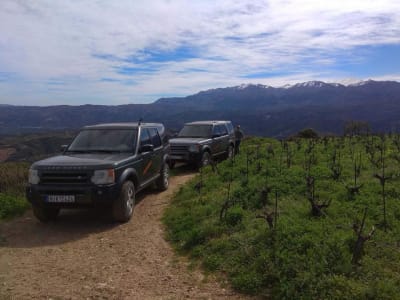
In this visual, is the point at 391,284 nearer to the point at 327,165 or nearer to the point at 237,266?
the point at 237,266

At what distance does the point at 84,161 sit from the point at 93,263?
222 cm

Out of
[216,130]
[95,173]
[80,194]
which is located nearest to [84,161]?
[95,173]

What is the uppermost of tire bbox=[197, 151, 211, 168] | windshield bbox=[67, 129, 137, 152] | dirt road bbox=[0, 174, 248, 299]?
windshield bbox=[67, 129, 137, 152]

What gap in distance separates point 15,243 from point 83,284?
7.69ft

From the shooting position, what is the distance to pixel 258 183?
9.17 metres

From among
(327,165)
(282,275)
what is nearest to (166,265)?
(282,275)

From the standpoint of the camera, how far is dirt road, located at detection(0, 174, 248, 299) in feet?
15.8

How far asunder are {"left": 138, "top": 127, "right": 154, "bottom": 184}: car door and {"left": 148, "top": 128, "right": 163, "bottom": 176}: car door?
A: 0.19 meters

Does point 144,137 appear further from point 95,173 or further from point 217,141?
point 217,141

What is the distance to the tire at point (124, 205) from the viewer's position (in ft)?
24.3

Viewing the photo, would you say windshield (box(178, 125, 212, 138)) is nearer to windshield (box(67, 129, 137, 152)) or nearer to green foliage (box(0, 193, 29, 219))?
windshield (box(67, 129, 137, 152))

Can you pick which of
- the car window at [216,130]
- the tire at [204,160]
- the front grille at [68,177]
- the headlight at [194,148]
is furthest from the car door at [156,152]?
the car window at [216,130]

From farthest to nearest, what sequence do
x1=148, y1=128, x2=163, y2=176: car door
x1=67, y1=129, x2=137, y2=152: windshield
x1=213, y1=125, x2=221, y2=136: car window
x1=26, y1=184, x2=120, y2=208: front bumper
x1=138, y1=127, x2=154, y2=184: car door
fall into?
x1=213, y1=125, x2=221, y2=136: car window → x1=148, y1=128, x2=163, y2=176: car door → x1=138, y1=127, x2=154, y2=184: car door → x1=67, y1=129, x2=137, y2=152: windshield → x1=26, y1=184, x2=120, y2=208: front bumper

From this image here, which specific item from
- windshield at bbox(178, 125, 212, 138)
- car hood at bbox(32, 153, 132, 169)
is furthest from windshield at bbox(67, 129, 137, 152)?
windshield at bbox(178, 125, 212, 138)
